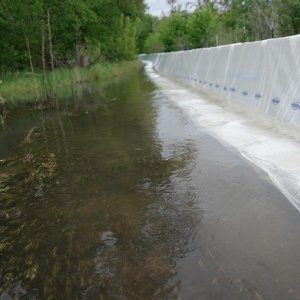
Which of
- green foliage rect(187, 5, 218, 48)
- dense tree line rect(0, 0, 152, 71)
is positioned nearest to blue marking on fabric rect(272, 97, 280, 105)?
dense tree line rect(0, 0, 152, 71)

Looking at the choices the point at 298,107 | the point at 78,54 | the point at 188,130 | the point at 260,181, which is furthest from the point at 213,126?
the point at 78,54

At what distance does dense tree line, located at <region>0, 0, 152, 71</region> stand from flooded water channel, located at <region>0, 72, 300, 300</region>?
26.4 ft

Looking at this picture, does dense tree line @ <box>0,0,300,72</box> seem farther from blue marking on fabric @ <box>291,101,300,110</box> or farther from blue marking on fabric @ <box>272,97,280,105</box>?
blue marking on fabric @ <box>291,101,300,110</box>

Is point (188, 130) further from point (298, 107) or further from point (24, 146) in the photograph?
point (24, 146)

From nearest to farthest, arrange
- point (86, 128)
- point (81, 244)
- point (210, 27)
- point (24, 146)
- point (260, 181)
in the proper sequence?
point (81, 244), point (260, 181), point (24, 146), point (86, 128), point (210, 27)

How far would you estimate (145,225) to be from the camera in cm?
373

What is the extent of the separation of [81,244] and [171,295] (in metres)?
1.21

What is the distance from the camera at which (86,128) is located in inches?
354

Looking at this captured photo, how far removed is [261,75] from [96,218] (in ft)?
19.1

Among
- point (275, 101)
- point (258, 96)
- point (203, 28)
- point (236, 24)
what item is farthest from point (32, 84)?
point (203, 28)

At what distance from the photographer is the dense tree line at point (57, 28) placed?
17922 millimetres

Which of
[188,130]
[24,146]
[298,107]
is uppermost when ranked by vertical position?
[298,107]

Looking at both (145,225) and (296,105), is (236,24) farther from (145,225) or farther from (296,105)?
(145,225)

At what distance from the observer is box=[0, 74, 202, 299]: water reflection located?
2.94 m
